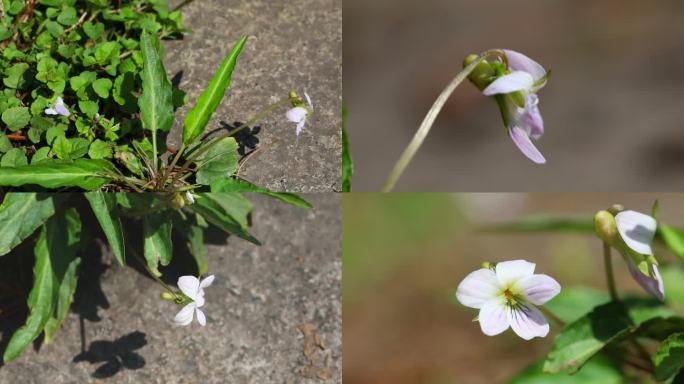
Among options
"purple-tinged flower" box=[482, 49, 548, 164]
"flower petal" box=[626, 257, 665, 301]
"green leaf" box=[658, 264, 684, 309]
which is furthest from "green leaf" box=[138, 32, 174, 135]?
"green leaf" box=[658, 264, 684, 309]

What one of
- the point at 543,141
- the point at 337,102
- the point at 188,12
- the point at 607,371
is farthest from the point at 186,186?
the point at 543,141

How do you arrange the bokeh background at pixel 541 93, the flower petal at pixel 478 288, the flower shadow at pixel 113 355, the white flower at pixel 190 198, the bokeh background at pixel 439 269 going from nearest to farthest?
the flower petal at pixel 478 288 → the white flower at pixel 190 198 → the flower shadow at pixel 113 355 → the bokeh background at pixel 439 269 → the bokeh background at pixel 541 93

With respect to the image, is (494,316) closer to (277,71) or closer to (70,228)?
(70,228)

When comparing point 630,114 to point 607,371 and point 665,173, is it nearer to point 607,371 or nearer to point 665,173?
point 665,173

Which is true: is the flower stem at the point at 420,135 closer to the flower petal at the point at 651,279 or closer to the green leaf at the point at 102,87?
the flower petal at the point at 651,279

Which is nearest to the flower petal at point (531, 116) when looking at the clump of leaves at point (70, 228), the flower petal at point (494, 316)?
the flower petal at point (494, 316)

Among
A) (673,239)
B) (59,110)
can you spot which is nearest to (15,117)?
(59,110)
